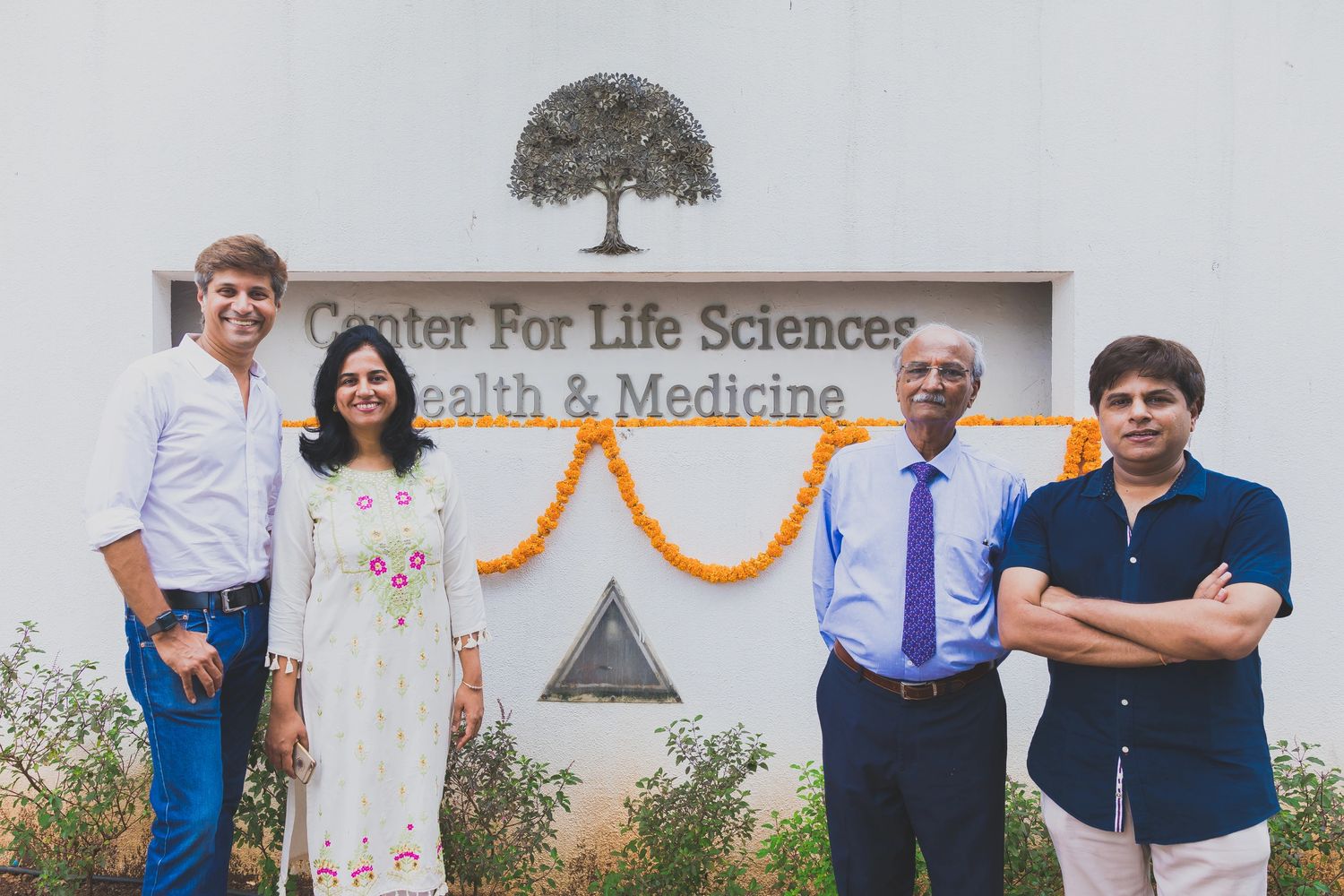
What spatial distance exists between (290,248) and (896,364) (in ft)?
9.43

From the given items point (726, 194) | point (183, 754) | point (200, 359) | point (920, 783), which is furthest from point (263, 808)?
point (726, 194)

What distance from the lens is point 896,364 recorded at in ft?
7.36

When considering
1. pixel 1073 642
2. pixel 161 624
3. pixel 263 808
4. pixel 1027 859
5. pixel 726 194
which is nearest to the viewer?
pixel 1073 642

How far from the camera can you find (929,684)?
207cm

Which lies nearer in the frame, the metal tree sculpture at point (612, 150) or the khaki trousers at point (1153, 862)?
the khaki trousers at point (1153, 862)

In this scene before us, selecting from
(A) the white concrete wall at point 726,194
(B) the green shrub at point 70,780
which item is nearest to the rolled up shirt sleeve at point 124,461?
(B) the green shrub at point 70,780

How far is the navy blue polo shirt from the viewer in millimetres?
1759

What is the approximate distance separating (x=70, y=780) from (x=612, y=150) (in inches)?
124

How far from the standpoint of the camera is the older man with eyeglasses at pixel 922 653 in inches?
81.5

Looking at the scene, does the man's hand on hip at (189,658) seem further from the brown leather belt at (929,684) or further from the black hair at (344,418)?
the brown leather belt at (929,684)

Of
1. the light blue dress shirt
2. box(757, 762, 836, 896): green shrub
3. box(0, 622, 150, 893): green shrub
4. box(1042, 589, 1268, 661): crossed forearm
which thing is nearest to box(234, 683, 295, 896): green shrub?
box(0, 622, 150, 893): green shrub

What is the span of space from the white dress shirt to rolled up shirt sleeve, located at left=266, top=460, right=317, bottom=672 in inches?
3.3

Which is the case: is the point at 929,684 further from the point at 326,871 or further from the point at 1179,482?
the point at 326,871

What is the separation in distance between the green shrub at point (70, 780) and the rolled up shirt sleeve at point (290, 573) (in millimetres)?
1340
